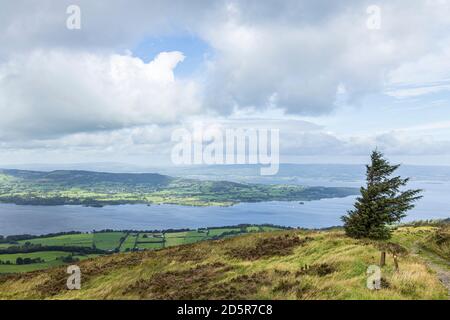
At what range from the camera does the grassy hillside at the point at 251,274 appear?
1384cm

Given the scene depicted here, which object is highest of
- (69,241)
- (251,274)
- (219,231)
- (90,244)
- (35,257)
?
(251,274)

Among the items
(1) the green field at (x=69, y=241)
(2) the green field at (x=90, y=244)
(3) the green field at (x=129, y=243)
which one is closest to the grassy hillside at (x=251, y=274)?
(2) the green field at (x=90, y=244)

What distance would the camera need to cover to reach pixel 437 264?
20344 mm

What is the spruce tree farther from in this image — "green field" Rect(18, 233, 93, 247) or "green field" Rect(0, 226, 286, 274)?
"green field" Rect(18, 233, 93, 247)

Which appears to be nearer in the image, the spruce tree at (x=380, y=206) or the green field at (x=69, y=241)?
the spruce tree at (x=380, y=206)

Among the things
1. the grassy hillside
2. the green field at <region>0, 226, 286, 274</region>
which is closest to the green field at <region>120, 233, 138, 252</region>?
the green field at <region>0, 226, 286, 274</region>

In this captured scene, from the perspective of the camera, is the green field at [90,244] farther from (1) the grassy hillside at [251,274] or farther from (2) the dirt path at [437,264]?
(2) the dirt path at [437,264]

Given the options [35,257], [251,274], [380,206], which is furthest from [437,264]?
[35,257]

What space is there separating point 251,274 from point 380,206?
1285cm

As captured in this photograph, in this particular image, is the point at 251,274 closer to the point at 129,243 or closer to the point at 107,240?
the point at 129,243

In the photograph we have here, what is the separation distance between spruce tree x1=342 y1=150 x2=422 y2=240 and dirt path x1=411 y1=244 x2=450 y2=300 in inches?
101

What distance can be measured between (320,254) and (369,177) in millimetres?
8957

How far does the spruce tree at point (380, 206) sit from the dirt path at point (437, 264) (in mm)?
2576
